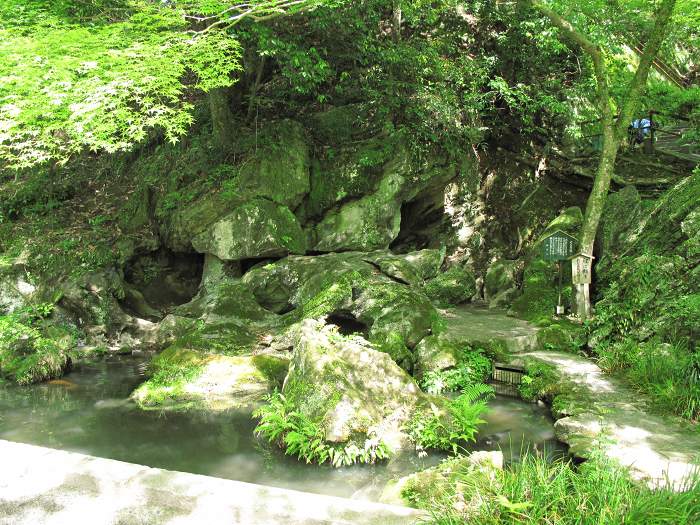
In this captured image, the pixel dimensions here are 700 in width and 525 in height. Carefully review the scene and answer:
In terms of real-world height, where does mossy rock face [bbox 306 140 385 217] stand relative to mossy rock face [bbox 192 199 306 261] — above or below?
above

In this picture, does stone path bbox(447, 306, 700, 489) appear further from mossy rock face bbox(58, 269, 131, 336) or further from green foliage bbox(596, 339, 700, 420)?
mossy rock face bbox(58, 269, 131, 336)

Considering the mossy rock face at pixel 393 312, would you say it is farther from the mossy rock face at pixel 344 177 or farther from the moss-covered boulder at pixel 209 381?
the mossy rock face at pixel 344 177

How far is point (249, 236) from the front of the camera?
11.9 meters

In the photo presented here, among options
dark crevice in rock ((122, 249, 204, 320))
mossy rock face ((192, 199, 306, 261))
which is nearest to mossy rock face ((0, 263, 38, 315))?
dark crevice in rock ((122, 249, 204, 320))

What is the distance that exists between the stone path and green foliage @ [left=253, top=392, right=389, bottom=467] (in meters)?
2.24

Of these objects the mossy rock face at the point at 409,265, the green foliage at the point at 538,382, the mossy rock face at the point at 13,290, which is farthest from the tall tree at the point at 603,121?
the mossy rock face at the point at 13,290

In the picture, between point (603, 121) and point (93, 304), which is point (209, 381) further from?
point (603, 121)

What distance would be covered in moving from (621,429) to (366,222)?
27.4ft

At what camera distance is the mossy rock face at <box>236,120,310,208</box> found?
12.5 m

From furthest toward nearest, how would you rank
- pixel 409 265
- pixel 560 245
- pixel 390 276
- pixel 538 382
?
pixel 409 265 → pixel 390 276 → pixel 560 245 → pixel 538 382

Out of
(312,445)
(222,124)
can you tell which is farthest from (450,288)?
(222,124)

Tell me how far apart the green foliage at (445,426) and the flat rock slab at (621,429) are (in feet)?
3.44

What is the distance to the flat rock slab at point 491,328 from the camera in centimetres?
863

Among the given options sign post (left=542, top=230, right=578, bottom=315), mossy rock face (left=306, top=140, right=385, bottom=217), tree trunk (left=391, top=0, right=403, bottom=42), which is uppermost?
tree trunk (left=391, top=0, right=403, bottom=42)
